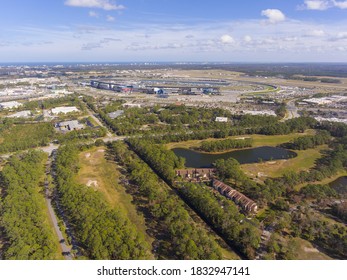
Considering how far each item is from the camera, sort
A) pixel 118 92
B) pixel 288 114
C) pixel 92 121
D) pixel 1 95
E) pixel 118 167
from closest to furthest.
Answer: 1. pixel 118 167
2. pixel 92 121
3. pixel 288 114
4. pixel 1 95
5. pixel 118 92

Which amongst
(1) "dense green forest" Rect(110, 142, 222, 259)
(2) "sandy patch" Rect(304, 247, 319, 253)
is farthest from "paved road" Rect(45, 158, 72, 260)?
(2) "sandy patch" Rect(304, 247, 319, 253)

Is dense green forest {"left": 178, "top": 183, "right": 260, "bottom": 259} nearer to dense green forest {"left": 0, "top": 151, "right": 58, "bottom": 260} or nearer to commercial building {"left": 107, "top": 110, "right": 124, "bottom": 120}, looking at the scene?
dense green forest {"left": 0, "top": 151, "right": 58, "bottom": 260}

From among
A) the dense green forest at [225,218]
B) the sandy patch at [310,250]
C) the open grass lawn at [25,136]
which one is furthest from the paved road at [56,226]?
the sandy patch at [310,250]

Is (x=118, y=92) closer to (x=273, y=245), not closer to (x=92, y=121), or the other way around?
(x=92, y=121)

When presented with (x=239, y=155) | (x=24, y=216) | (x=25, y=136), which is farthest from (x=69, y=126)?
(x=239, y=155)

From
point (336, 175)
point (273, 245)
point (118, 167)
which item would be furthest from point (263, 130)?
point (273, 245)

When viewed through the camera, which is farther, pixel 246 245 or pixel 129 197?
pixel 129 197

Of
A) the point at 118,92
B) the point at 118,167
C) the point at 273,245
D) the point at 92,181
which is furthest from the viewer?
the point at 118,92
